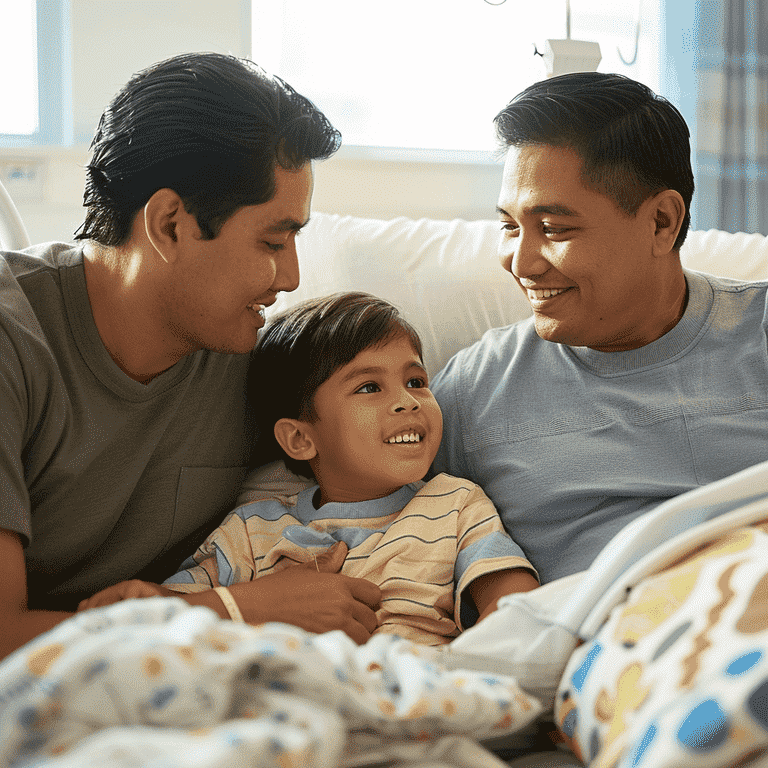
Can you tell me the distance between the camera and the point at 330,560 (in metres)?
1.24

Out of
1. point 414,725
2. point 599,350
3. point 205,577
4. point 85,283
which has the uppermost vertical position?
point 85,283

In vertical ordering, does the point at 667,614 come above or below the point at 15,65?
below

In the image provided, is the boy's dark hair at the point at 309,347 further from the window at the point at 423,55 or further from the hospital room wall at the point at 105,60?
the window at the point at 423,55

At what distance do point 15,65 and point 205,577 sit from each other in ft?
6.53

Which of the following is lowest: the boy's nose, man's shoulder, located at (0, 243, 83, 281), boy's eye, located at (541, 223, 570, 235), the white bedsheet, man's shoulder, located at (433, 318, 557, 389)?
the white bedsheet

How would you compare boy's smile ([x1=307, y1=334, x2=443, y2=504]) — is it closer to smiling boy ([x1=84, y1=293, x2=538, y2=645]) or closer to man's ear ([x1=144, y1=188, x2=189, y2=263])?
smiling boy ([x1=84, y1=293, x2=538, y2=645])

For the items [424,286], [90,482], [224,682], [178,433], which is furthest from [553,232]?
[224,682]

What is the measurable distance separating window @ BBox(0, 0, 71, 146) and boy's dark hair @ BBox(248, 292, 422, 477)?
1577 mm

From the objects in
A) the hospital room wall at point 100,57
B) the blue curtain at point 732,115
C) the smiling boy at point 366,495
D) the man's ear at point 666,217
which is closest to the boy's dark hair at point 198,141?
the smiling boy at point 366,495

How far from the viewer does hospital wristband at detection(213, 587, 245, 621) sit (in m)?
1.09

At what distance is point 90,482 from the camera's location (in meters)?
1.19

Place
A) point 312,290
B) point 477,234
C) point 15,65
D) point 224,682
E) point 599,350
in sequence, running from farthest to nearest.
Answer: point 15,65, point 477,234, point 312,290, point 599,350, point 224,682

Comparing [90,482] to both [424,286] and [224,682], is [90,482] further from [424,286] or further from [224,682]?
[424,286]

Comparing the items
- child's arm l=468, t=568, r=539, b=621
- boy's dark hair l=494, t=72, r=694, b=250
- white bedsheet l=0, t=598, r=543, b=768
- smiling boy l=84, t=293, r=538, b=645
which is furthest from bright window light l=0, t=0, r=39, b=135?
white bedsheet l=0, t=598, r=543, b=768
